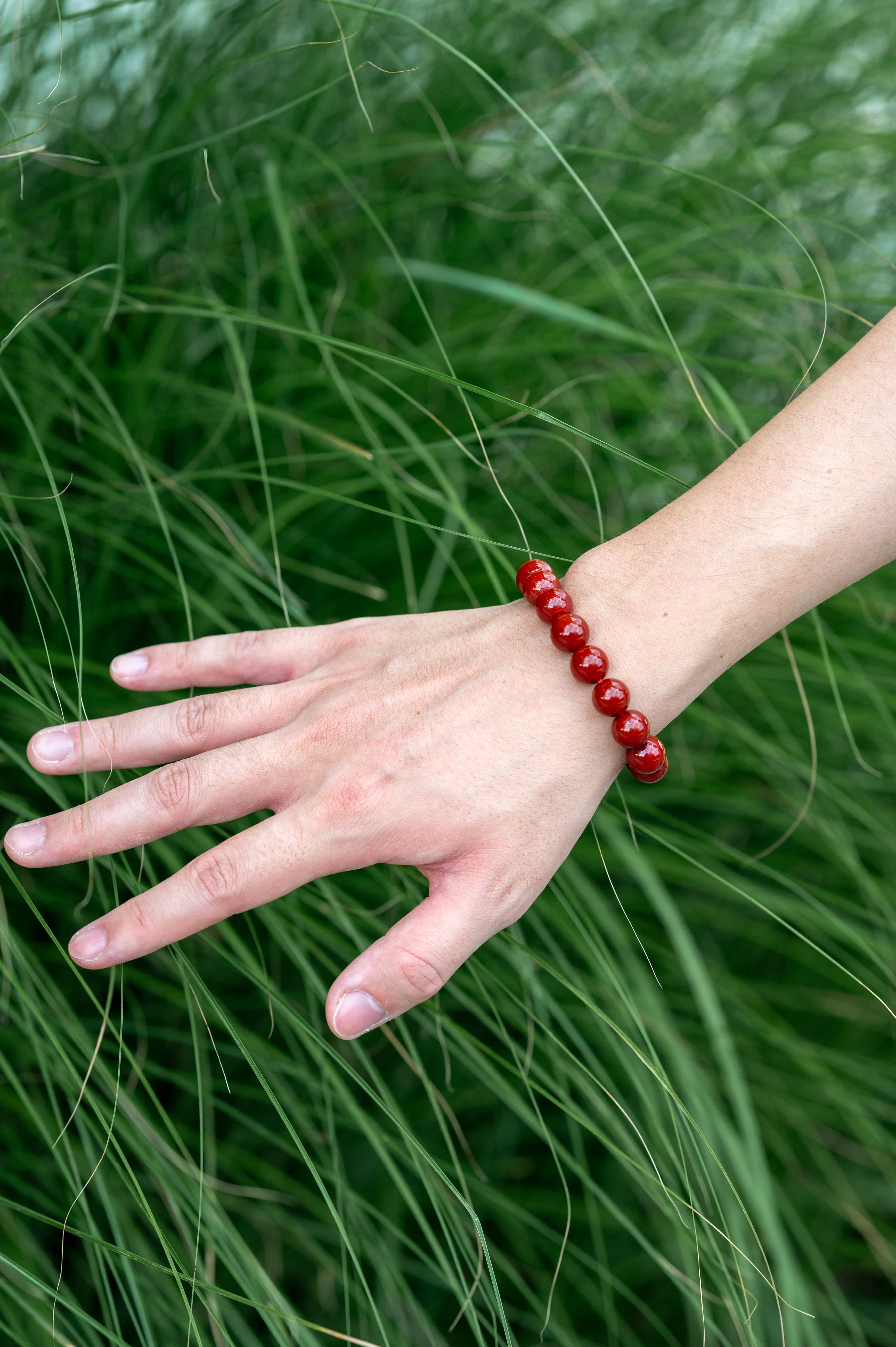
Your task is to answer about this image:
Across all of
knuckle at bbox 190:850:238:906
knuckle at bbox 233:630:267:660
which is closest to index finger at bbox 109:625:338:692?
knuckle at bbox 233:630:267:660

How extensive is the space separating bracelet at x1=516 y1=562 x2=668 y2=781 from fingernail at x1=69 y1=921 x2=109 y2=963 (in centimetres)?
25

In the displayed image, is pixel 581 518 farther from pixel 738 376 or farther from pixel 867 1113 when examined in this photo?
pixel 867 1113

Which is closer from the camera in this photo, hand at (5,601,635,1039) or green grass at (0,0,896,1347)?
hand at (5,601,635,1039)

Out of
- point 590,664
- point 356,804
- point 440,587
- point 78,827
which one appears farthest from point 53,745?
point 440,587

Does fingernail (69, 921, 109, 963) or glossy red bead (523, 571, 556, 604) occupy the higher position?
glossy red bead (523, 571, 556, 604)

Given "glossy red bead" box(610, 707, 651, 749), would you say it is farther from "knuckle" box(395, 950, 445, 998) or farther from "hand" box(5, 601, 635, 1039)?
"knuckle" box(395, 950, 445, 998)

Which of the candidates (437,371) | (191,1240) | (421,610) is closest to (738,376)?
(421,610)

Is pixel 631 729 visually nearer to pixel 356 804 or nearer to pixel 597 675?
pixel 597 675

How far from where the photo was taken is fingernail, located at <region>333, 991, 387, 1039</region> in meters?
0.40

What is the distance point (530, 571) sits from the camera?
439 mm

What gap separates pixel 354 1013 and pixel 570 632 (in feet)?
0.64

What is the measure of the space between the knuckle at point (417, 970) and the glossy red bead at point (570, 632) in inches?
6.1

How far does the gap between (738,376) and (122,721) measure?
0.67m

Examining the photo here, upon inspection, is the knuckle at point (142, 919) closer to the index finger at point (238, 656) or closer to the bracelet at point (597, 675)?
the index finger at point (238, 656)
